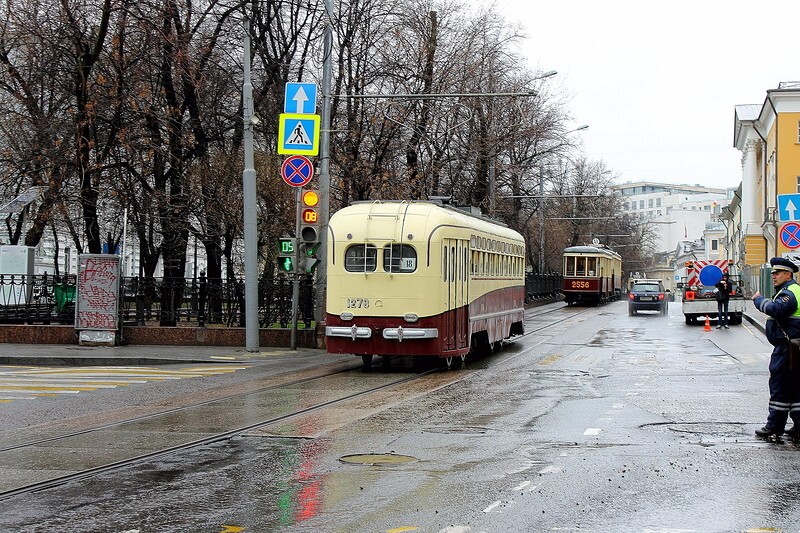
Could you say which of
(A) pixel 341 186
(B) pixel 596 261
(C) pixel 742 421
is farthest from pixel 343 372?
(B) pixel 596 261

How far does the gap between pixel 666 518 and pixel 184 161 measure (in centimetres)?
2448

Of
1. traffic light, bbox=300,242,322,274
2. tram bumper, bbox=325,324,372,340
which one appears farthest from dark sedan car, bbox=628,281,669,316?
tram bumper, bbox=325,324,372,340

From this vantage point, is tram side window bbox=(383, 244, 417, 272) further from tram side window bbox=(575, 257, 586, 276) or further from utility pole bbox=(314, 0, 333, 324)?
tram side window bbox=(575, 257, 586, 276)

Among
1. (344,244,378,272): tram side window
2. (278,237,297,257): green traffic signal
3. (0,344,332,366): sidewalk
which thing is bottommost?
(0,344,332,366): sidewalk

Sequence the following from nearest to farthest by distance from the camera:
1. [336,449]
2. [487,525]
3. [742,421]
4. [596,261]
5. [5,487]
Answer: [487,525] → [5,487] → [336,449] → [742,421] → [596,261]

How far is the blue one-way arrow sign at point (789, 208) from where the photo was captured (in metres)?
20.5

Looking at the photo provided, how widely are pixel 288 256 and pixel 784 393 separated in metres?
14.0

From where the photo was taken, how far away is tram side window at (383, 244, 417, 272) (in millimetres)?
19344

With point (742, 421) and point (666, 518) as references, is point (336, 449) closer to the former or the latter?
point (666, 518)

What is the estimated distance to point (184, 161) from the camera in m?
30.0

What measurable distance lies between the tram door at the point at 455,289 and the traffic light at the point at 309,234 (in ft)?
12.8

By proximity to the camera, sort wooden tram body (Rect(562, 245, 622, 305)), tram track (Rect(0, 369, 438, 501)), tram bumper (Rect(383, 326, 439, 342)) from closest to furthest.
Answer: tram track (Rect(0, 369, 438, 501)) → tram bumper (Rect(383, 326, 439, 342)) → wooden tram body (Rect(562, 245, 622, 305))

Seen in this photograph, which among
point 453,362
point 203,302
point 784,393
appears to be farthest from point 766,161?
point 784,393

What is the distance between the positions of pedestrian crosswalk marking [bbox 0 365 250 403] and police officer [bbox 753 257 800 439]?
10.7 metres
